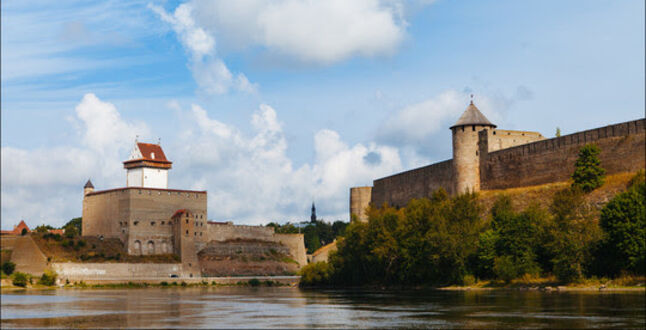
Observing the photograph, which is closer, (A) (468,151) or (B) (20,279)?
(A) (468,151)

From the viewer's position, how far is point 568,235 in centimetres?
3522

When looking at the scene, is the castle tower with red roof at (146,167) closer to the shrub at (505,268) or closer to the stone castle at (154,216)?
the stone castle at (154,216)

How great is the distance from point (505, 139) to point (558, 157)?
260 inches

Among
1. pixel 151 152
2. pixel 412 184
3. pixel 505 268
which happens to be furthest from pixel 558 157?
pixel 151 152

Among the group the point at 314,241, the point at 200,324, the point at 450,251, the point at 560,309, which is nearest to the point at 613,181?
the point at 450,251

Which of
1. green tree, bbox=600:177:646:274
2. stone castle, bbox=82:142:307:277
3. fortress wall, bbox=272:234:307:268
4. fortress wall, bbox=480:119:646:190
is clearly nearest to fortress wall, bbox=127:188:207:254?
stone castle, bbox=82:142:307:277

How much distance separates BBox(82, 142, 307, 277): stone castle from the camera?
7806cm

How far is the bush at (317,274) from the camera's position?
5481 centimetres

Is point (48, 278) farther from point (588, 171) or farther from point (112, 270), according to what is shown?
point (588, 171)

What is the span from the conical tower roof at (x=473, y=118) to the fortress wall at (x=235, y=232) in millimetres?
38886

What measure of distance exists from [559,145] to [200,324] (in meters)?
33.2

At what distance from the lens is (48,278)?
211 feet

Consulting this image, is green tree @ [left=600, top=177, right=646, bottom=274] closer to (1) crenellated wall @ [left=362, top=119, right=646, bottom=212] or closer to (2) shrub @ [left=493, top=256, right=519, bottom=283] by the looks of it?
(2) shrub @ [left=493, top=256, right=519, bottom=283]

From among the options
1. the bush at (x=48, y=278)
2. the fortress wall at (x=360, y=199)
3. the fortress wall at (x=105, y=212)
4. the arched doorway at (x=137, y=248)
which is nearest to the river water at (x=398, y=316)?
the bush at (x=48, y=278)
